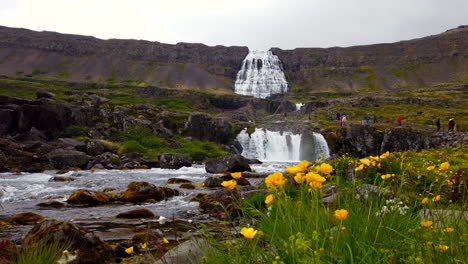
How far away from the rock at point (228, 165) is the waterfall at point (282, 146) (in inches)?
739

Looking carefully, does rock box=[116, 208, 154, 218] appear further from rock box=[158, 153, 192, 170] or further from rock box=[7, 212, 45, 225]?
rock box=[158, 153, 192, 170]

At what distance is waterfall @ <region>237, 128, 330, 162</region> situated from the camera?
47094mm

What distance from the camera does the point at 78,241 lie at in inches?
244

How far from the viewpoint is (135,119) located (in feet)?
163

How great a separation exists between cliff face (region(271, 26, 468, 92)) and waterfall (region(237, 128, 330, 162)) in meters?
101

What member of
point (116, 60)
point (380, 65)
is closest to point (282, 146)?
point (116, 60)

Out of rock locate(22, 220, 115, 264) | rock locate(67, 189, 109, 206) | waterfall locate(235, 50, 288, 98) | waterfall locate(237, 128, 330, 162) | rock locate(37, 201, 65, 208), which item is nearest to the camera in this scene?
rock locate(22, 220, 115, 264)

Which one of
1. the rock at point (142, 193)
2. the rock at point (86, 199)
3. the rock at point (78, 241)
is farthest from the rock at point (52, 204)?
the rock at point (78, 241)

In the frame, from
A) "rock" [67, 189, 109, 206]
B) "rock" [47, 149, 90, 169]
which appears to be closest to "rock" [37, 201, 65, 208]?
"rock" [67, 189, 109, 206]

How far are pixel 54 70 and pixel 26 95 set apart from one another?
218 feet

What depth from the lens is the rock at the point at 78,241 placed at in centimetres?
600

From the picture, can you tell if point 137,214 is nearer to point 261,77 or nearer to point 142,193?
point 142,193

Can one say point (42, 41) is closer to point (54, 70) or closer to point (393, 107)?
point (54, 70)

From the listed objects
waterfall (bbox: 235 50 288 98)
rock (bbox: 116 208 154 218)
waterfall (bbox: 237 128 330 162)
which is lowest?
waterfall (bbox: 237 128 330 162)
